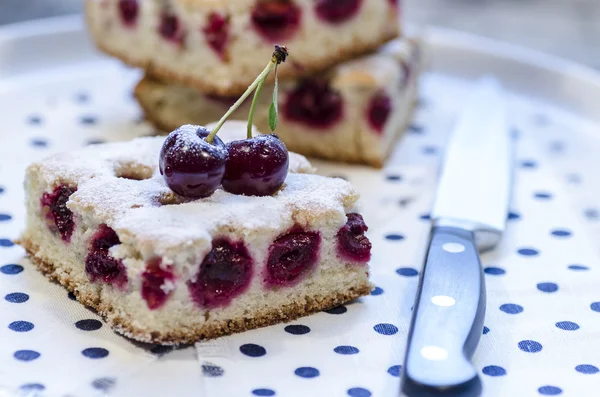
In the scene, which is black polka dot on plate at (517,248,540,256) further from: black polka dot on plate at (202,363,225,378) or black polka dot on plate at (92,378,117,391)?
black polka dot on plate at (92,378,117,391)

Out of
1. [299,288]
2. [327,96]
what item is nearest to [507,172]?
[327,96]

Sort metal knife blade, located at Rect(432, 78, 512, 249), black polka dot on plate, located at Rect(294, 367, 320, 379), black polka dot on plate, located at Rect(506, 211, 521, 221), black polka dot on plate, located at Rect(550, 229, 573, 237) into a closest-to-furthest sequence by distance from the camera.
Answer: black polka dot on plate, located at Rect(294, 367, 320, 379) → metal knife blade, located at Rect(432, 78, 512, 249) → black polka dot on plate, located at Rect(550, 229, 573, 237) → black polka dot on plate, located at Rect(506, 211, 521, 221)

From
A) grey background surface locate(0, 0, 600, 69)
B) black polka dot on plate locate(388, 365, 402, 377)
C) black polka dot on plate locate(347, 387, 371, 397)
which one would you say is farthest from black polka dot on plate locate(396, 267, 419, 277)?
grey background surface locate(0, 0, 600, 69)

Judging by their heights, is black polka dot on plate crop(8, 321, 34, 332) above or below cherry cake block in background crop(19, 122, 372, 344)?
below

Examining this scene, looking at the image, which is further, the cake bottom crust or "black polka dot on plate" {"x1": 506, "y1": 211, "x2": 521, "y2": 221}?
"black polka dot on plate" {"x1": 506, "y1": 211, "x2": 521, "y2": 221}

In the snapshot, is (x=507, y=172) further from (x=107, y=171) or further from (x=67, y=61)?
(x=67, y=61)

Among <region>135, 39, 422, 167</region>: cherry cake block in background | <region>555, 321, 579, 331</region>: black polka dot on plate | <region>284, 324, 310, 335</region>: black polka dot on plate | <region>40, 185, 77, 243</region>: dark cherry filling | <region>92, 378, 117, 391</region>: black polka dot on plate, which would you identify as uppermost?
<region>135, 39, 422, 167</region>: cherry cake block in background

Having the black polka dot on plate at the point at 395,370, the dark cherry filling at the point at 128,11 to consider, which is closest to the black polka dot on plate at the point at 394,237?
the black polka dot on plate at the point at 395,370
